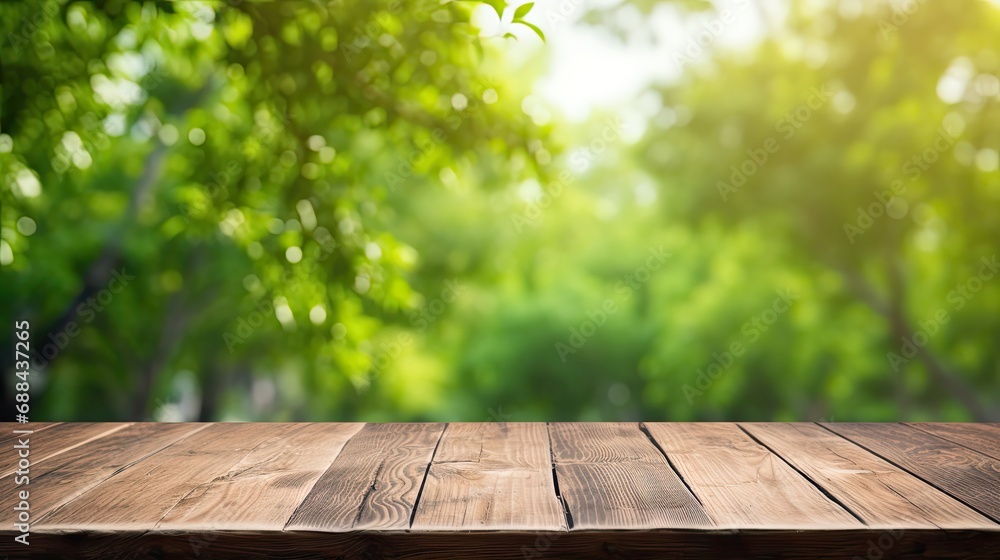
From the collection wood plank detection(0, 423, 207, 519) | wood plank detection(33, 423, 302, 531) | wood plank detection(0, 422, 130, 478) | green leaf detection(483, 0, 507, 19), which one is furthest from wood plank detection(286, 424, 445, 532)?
green leaf detection(483, 0, 507, 19)

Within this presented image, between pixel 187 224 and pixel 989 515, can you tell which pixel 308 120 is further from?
pixel 989 515

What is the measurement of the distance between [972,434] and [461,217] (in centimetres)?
1332

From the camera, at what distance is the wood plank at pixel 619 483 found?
5.10 ft

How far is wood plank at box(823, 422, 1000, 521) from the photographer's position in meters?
1.77

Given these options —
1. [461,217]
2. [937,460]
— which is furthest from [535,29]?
[461,217]

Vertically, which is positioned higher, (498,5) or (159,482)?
(498,5)

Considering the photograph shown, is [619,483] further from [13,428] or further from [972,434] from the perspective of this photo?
[13,428]

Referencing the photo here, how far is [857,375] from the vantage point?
54.6 feet

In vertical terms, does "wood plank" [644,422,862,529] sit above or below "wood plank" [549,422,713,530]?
below

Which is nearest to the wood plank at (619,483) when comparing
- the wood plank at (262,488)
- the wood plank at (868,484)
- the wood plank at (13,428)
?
the wood plank at (868,484)

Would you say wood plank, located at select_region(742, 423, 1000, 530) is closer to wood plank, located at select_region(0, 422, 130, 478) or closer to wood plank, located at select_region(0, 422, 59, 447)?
wood plank, located at select_region(0, 422, 130, 478)

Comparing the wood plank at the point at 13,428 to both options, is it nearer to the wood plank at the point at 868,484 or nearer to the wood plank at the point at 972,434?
the wood plank at the point at 868,484

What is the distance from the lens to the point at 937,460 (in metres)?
2.11

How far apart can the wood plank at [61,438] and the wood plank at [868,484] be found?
194 centimetres
